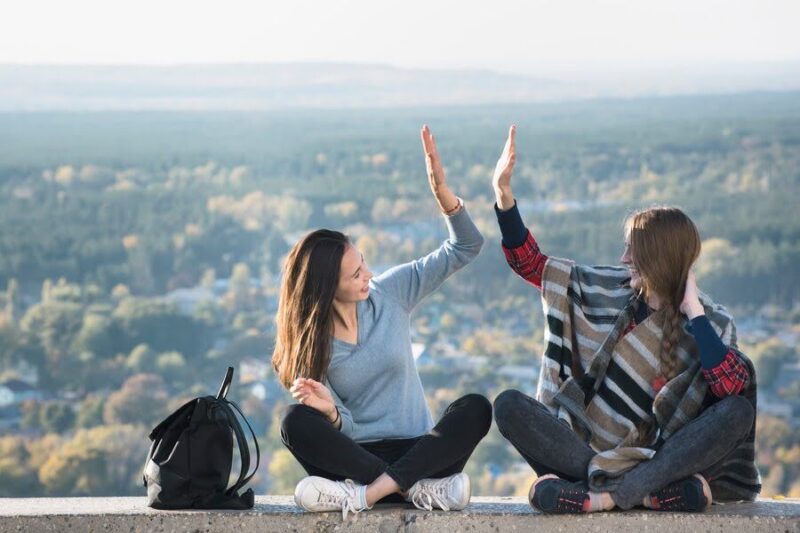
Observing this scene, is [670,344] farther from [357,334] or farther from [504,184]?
[357,334]

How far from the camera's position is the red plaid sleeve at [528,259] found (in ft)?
12.1

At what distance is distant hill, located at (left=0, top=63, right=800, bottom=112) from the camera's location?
6662cm

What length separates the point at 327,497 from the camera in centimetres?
339

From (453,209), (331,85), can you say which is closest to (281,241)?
(331,85)

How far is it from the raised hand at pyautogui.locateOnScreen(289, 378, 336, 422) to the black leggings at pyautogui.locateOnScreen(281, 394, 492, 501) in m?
0.02

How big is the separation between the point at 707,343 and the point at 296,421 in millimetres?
1092

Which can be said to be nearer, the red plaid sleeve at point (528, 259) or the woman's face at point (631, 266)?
the woman's face at point (631, 266)

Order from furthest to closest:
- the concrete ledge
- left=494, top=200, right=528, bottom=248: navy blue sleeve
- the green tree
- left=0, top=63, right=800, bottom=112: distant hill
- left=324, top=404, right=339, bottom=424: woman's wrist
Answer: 1. left=0, top=63, right=800, bottom=112: distant hill
2. the green tree
3. left=494, top=200, right=528, bottom=248: navy blue sleeve
4. left=324, top=404, right=339, bottom=424: woman's wrist
5. the concrete ledge

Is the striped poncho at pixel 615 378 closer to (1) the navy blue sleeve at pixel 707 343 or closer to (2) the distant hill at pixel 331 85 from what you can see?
(1) the navy blue sleeve at pixel 707 343

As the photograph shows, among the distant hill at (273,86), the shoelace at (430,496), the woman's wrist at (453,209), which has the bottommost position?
the shoelace at (430,496)

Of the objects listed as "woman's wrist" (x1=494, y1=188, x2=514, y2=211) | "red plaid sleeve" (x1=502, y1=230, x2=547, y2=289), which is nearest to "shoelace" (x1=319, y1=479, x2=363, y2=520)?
"red plaid sleeve" (x1=502, y1=230, x2=547, y2=289)

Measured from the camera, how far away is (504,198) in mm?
3672

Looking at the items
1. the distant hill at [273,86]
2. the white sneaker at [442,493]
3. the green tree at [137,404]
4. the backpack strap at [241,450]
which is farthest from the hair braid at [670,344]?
the distant hill at [273,86]

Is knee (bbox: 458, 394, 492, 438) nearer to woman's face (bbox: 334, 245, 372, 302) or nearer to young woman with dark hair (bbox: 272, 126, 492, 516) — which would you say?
young woman with dark hair (bbox: 272, 126, 492, 516)
